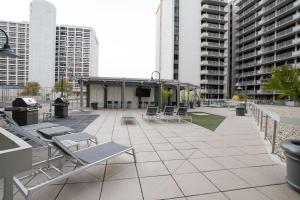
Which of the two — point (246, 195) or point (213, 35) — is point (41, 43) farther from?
point (246, 195)

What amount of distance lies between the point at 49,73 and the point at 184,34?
72340 millimetres

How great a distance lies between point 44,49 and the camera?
92188 mm

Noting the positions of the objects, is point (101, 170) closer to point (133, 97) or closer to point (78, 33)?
point (133, 97)

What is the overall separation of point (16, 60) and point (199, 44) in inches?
3822

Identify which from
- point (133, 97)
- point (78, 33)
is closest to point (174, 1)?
point (133, 97)

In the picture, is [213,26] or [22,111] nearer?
[22,111]

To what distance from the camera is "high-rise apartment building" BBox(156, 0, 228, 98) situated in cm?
4806

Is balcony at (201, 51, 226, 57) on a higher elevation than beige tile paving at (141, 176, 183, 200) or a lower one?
higher

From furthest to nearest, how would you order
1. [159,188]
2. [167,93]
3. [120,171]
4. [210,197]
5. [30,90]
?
[30,90] → [167,93] → [120,171] → [159,188] → [210,197]

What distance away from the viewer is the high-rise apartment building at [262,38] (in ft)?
125

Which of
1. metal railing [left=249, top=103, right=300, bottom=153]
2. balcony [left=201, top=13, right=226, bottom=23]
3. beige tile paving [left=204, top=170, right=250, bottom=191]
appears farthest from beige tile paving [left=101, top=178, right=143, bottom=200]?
balcony [left=201, top=13, right=226, bottom=23]

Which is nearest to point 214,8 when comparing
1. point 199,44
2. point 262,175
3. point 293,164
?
point 199,44

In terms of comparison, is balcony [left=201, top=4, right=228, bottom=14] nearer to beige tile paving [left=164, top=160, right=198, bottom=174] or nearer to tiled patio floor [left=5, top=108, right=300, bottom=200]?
tiled patio floor [left=5, top=108, right=300, bottom=200]

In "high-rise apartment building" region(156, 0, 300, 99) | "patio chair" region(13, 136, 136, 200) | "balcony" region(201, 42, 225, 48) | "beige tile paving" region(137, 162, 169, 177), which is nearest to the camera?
"patio chair" region(13, 136, 136, 200)
